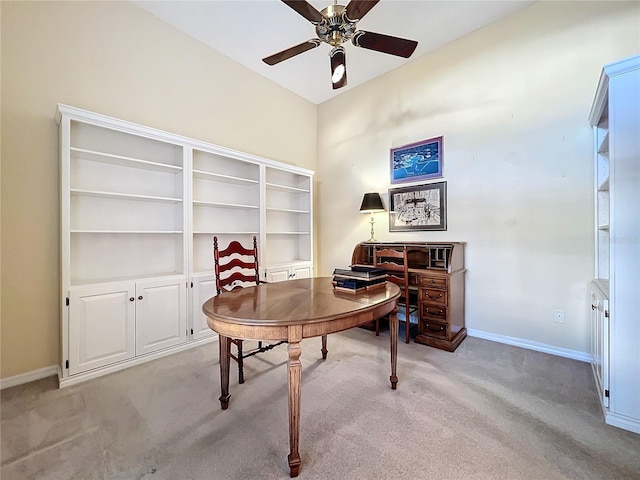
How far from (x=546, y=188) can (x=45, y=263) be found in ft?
14.7

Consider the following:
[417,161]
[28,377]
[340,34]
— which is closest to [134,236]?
[28,377]

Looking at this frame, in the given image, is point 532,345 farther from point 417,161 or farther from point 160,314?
point 160,314

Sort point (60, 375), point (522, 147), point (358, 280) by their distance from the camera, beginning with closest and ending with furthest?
point (358, 280) < point (60, 375) < point (522, 147)

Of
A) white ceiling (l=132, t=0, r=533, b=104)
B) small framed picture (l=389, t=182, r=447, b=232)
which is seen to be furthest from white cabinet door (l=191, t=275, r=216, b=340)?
white ceiling (l=132, t=0, r=533, b=104)

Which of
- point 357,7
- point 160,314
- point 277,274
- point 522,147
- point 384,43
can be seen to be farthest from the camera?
point 277,274

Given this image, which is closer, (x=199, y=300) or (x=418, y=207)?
(x=199, y=300)

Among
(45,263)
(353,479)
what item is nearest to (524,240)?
(353,479)

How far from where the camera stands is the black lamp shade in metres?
3.50

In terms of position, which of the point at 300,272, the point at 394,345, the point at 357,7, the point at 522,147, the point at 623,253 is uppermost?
the point at 357,7

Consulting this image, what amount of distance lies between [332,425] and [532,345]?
2268mm

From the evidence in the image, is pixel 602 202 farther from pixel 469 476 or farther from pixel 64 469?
pixel 64 469

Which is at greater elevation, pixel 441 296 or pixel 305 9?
pixel 305 9

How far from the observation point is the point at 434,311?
2.70 meters

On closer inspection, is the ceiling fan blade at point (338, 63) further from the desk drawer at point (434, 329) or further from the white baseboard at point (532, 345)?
the white baseboard at point (532, 345)
